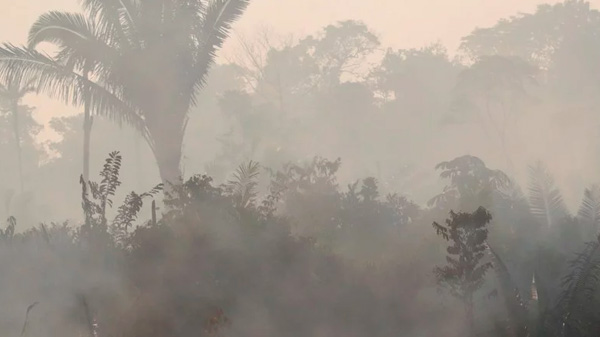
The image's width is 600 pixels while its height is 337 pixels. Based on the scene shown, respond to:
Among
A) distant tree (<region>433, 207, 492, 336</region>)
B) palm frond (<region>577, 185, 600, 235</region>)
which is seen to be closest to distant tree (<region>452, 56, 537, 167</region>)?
palm frond (<region>577, 185, 600, 235</region>)

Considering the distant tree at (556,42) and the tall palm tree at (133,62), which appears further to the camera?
the distant tree at (556,42)

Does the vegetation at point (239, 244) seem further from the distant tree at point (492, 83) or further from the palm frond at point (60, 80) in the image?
the distant tree at point (492, 83)

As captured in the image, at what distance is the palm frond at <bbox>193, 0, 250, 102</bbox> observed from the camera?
16.7 metres

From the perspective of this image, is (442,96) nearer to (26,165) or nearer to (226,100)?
(226,100)

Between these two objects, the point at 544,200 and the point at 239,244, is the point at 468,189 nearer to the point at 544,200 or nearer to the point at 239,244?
the point at 544,200

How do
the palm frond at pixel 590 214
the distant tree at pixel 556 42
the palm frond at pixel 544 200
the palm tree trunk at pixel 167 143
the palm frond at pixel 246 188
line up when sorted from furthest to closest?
1. the distant tree at pixel 556 42
2. the palm tree trunk at pixel 167 143
3. the palm frond at pixel 544 200
4. the palm frond at pixel 590 214
5. the palm frond at pixel 246 188

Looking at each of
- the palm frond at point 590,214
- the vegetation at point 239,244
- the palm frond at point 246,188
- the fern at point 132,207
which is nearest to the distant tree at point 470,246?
the vegetation at point 239,244

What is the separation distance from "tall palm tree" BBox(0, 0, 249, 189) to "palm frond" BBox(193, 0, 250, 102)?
2 centimetres

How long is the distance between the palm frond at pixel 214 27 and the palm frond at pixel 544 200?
669 cm

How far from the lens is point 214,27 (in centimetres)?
1680

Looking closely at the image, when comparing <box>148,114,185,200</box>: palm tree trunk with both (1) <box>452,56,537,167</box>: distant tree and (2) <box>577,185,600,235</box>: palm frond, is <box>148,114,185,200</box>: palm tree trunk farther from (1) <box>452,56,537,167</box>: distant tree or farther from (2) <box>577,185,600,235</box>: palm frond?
(1) <box>452,56,537,167</box>: distant tree

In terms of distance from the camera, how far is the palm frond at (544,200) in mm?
15297

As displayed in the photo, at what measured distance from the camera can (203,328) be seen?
11.2 metres

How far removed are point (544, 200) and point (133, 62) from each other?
8291 millimetres
